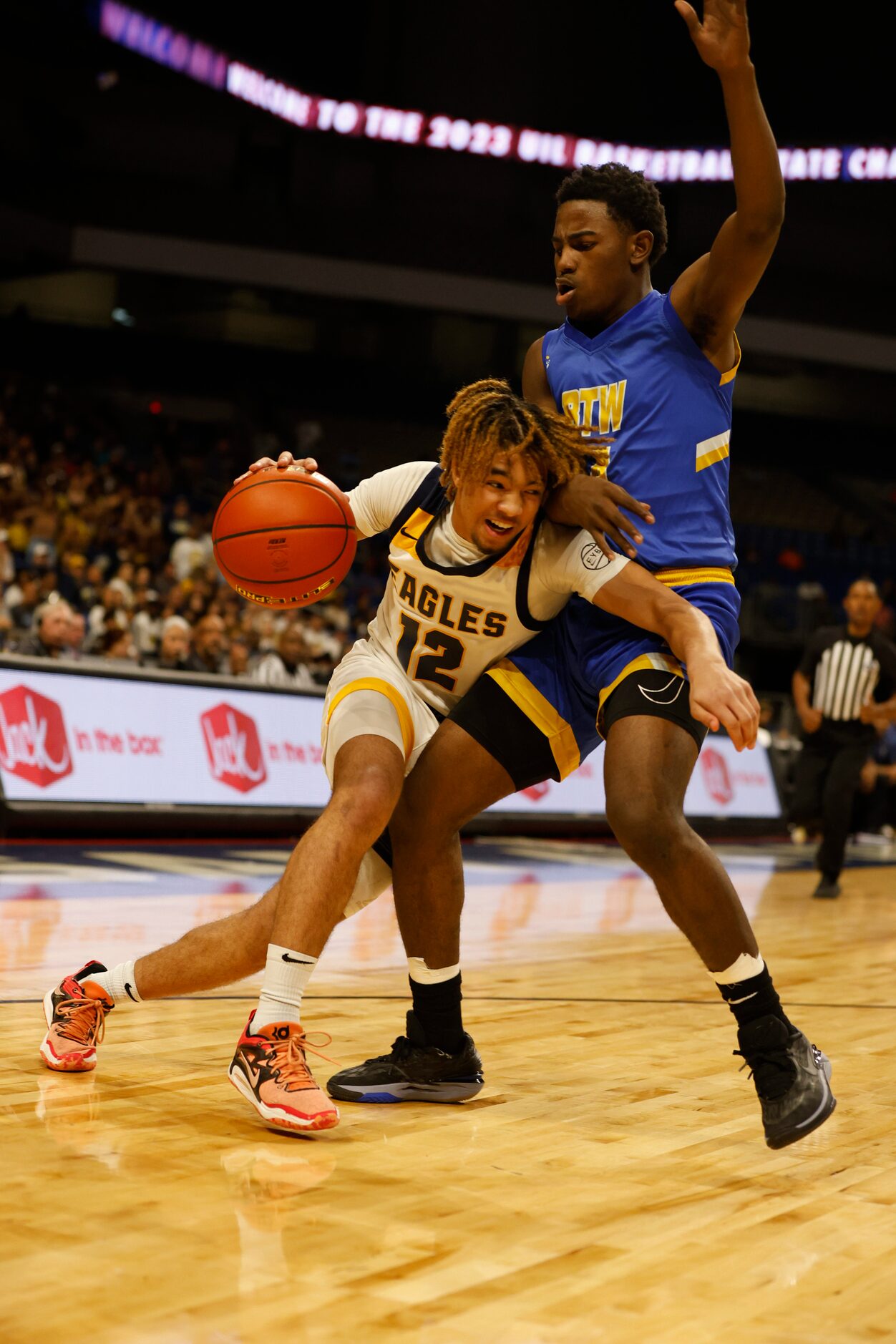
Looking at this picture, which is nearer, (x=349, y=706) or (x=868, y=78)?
(x=349, y=706)

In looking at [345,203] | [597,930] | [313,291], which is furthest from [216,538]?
[345,203]

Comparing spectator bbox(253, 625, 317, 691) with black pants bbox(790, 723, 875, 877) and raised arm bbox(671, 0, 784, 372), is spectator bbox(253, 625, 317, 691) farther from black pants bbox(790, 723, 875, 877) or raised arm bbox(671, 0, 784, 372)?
raised arm bbox(671, 0, 784, 372)

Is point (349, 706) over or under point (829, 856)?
over

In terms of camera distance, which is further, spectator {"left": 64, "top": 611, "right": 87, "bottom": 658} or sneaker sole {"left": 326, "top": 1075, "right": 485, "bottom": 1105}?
spectator {"left": 64, "top": 611, "right": 87, "bottom": 658}

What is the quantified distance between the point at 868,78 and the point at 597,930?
19958 mm

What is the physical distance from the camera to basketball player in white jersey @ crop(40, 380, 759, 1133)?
2.90 meters

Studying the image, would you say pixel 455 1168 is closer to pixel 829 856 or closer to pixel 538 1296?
pixel 538 1296

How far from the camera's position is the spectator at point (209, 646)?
11250 millimetres

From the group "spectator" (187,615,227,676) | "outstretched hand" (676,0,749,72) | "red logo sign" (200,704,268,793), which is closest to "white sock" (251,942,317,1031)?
"outstretched hand" (676,0,749,72)

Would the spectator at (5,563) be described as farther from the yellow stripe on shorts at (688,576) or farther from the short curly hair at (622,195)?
the yellow stripe on shorts at (688,576)

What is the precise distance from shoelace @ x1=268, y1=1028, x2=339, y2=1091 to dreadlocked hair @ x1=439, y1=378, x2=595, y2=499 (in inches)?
50.5

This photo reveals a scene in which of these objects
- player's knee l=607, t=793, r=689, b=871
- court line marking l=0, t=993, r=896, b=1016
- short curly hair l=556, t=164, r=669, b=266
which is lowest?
court line marking l=0, t=993, r=896, b=1016

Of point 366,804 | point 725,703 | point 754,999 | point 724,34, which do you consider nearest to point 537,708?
point 366,804

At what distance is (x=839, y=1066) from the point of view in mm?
3863
